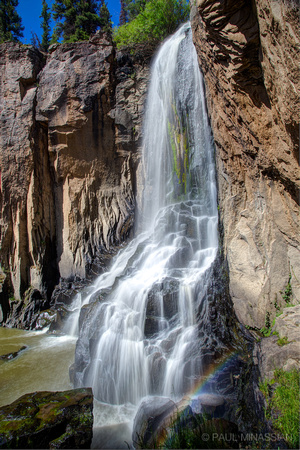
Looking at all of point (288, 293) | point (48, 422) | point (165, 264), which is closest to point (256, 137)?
point (288, 293)

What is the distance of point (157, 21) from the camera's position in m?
14.3

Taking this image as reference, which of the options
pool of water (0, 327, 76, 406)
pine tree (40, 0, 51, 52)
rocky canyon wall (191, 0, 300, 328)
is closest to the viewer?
rocky canyon wall (191, 0, 300, 328)

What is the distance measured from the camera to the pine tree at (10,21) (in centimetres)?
1828

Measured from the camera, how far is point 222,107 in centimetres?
590

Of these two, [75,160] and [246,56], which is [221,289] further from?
[75,160]

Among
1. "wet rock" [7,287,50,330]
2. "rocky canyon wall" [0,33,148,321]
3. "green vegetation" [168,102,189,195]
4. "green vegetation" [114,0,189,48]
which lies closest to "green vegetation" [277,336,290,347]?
"green vegetation" [168,102,189,195]

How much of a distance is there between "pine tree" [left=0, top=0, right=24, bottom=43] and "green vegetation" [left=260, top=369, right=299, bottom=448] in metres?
22.3

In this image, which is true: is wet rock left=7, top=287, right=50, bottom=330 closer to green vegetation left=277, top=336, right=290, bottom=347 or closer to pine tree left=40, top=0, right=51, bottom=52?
green vegetation left=277, top=336, right=290, bottom=347

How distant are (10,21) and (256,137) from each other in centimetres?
2121

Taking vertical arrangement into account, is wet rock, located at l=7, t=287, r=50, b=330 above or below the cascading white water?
below

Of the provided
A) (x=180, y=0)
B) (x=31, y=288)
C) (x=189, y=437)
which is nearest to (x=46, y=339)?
(x=31, y=288)

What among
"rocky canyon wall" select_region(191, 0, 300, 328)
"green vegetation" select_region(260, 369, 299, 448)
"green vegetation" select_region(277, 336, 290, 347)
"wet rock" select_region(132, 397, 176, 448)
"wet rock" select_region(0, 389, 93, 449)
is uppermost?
"rocky canyon wall" select_region(191, 0, 300, 328)

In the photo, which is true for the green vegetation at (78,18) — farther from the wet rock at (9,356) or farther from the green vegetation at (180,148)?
the wet rock at (9,356)

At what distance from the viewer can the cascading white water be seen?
18.2 ft
